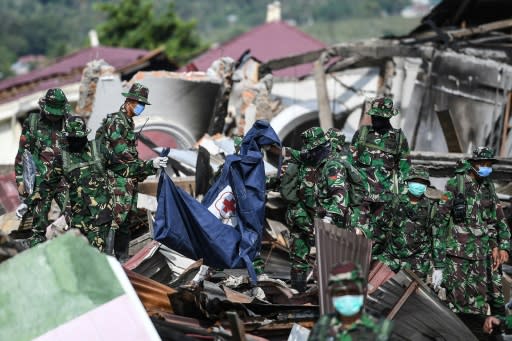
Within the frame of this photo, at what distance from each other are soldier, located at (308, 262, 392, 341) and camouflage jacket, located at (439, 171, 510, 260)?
3.82 meters

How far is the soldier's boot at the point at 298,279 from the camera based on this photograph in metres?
8.40

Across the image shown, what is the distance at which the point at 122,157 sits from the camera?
8.45 metres

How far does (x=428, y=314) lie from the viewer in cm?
710

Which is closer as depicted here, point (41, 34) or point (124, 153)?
point (124, 153)

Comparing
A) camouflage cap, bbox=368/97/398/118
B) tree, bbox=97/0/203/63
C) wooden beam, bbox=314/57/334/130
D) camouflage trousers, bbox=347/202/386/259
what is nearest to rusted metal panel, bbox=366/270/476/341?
camouflage trousers, bbox=347/202/386/259

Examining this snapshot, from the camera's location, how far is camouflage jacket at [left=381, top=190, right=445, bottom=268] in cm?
839

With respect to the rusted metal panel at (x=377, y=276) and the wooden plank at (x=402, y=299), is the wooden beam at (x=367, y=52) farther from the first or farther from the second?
the wooden plank at (x=402, y=299)

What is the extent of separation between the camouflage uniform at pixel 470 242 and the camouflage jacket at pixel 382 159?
613mm

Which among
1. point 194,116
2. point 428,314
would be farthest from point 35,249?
point 194,116

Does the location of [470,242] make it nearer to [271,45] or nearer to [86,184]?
[86,184]

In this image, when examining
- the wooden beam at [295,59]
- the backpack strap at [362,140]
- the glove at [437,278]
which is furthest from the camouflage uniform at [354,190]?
the wooden beam at [295,59]

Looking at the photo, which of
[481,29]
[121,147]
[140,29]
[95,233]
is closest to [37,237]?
[95,233]

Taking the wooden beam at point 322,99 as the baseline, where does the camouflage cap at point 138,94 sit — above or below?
above

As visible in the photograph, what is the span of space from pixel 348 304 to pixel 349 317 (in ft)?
0.27
